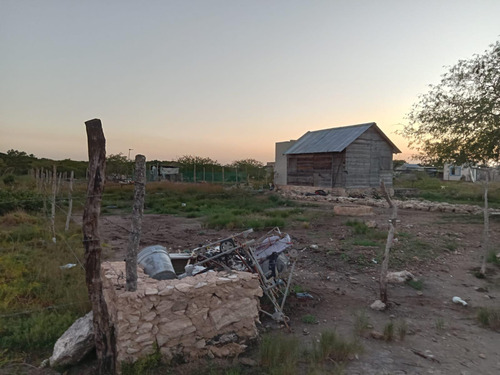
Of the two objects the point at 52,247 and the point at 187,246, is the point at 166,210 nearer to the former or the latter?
the point at 187,246

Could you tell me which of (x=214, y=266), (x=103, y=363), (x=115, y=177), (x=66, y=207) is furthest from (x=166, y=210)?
(x=115, y=177)

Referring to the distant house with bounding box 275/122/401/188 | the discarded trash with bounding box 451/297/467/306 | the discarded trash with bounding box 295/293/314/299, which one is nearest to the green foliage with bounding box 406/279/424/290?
the discarded trash with bounding box 451/297/467/306

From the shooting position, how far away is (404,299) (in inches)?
232

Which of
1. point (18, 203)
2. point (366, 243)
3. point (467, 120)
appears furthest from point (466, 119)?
point (18, 203)

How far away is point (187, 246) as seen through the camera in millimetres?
9398

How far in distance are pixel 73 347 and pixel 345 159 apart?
74.0 feet

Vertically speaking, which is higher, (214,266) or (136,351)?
(214,266)

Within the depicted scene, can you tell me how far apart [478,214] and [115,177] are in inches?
1255

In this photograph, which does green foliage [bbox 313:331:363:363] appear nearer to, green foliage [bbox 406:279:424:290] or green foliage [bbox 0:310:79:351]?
green foliage [bbox 406:279:424:290]

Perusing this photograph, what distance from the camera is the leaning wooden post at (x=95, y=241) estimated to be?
3.68m

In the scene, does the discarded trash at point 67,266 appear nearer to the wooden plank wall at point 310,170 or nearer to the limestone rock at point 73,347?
the limestone rock at point 73,347

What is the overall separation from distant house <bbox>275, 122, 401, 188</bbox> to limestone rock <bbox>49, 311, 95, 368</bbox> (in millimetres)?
21979

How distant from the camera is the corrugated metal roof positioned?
24766 mm

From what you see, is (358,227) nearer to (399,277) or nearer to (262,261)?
(399,277)
